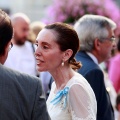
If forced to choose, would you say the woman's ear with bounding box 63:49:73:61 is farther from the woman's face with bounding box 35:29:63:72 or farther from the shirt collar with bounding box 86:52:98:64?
the shirt collar with bounding box 86:52:98:64

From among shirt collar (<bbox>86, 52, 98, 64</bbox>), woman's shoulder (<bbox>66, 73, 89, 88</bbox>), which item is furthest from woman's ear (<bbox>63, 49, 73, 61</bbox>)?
shirt collar (<bbox>86, 52, 98, 64</bbox>)

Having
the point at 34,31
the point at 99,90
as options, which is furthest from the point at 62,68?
the point at 34,31

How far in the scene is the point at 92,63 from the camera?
5305mm

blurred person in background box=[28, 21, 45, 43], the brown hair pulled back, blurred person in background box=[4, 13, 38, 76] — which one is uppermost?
the brown hair pulled back

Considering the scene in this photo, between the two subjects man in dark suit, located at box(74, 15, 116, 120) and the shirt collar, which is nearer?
man in dark suit, located at box(74, 15, 116, 120)

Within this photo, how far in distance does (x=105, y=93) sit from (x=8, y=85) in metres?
1.84

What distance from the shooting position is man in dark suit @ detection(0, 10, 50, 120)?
3.46 meters

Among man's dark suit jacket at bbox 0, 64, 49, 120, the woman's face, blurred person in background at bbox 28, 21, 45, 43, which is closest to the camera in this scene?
man's dark suit jacket at bbox 0, 64, 49, 120

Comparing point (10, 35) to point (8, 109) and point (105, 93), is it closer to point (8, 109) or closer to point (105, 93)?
point (8, 109)

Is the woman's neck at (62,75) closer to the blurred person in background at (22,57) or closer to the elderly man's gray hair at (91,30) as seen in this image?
the elderly man's gray hair at (91,30)

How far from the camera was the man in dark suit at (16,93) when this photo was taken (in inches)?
136

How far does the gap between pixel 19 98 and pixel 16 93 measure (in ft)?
0.11

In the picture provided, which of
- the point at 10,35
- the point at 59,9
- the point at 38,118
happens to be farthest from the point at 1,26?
the point at 59,9

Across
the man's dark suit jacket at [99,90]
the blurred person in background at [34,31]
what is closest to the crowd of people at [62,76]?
the man's dark suit jacket at [99,90]
